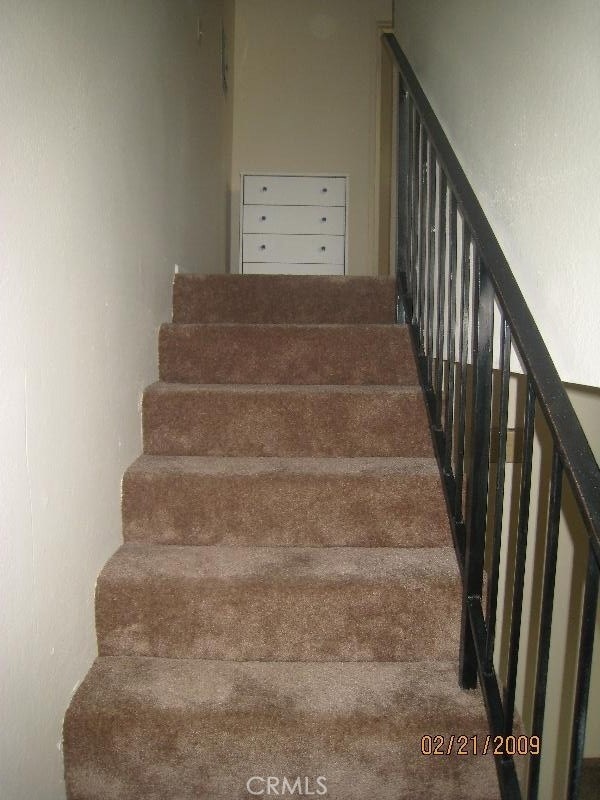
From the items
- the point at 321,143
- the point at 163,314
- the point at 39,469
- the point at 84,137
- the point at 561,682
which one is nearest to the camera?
the point at 39,469

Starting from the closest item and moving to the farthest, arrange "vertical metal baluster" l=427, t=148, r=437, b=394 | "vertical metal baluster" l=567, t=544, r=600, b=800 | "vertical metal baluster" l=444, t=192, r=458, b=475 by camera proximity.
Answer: "vertical metal baluster" l=567, t=544, r=600, b=800
"vertical metal baluster" l=444, t=192, r=458, b=475
"vertical metal baluster" l=427, t=148, r=437, b=394

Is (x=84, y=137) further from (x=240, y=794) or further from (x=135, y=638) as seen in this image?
(x=240, y=794)

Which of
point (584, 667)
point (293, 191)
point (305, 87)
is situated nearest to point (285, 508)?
point (584, 667)

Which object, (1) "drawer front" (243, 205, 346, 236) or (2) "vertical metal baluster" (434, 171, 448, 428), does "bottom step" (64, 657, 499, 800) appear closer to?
(2) "vertical metal baluster" (434, 171, 448, 428)

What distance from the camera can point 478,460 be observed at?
1313 millimetres

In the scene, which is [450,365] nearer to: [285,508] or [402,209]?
[285,508]

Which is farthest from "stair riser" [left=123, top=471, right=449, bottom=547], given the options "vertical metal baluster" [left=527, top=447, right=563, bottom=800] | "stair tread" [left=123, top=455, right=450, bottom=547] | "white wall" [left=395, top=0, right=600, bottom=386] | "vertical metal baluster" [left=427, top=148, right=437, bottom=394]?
"vertical metal baluster" [left=527, top=447, right=563, bottom=800]

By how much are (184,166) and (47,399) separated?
5.46 ft

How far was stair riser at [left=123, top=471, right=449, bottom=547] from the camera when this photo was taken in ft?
5.42

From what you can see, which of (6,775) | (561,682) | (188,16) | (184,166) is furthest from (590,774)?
(188,16)

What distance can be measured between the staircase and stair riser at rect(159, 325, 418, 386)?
0.36 ft

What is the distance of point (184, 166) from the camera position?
8.55ft

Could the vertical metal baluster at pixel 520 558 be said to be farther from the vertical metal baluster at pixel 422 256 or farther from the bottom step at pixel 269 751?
the vertical metal baluster at pixel 422 256

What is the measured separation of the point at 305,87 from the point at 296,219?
927mm
